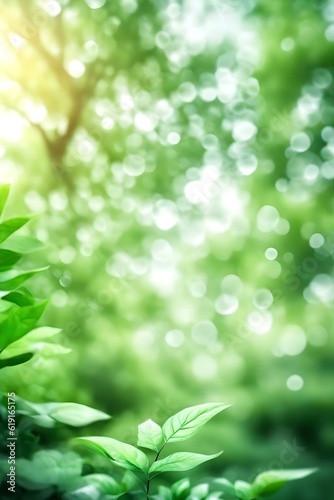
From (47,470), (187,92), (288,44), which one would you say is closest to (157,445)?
(47,470)

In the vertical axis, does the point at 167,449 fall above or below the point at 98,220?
below

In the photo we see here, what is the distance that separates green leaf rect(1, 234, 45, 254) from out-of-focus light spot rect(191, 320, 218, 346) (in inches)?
62.2

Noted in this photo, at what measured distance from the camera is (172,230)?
250 cm

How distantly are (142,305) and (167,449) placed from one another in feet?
2.45

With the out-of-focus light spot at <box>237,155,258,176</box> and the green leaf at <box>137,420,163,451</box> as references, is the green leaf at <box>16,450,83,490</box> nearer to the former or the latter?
the green leaf at <box>137,420,163,451</box>

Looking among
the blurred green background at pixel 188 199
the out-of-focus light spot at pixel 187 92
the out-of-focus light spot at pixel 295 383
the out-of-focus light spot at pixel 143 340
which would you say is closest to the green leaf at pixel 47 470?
the blurred green background at pixel 188 199

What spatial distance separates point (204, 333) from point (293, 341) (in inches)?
14.7

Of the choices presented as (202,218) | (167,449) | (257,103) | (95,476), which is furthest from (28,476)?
(257,103)

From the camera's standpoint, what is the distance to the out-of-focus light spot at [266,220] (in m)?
2.54

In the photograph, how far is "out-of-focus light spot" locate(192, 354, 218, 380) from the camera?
2.21 metres

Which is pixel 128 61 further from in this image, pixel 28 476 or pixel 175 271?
pixel 28 476

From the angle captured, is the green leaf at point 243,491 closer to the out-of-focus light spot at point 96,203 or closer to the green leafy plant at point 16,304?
the green leafy plant at point 16,304

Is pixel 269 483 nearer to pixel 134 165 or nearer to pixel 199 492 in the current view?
pixel 199 492

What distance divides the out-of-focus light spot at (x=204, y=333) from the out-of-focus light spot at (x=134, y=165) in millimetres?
845
